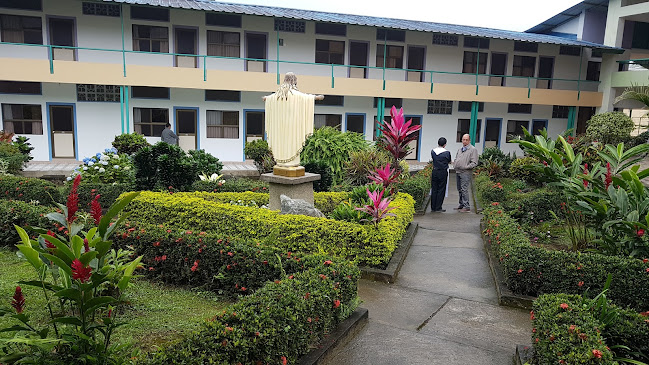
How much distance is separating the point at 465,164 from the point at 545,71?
16.2m

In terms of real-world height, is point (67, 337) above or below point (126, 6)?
below

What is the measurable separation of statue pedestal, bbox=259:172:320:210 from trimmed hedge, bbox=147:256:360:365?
125 inches

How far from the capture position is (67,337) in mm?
2816

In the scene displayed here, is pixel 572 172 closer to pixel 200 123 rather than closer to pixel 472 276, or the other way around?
pixel 472 276

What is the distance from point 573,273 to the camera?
5270 mm

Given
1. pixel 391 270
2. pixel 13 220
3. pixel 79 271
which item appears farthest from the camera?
pixel 13 220

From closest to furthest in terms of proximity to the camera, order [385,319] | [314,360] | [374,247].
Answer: [314,360]
[385,319]
[374,247]

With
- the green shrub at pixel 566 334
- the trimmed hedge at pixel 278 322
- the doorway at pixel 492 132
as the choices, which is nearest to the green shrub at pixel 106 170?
the trimmed hedge at pixel 278 322

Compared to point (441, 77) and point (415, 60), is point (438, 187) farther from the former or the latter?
point (441, 77)

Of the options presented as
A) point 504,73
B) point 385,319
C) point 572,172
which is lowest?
point 385,319

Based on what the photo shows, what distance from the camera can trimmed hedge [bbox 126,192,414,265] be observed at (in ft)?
21.0

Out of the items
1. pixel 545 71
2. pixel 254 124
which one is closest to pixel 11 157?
pixel 254 124

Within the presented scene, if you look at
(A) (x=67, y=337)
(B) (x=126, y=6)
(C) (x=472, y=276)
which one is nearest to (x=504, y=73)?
(B) (x=126, y=6)

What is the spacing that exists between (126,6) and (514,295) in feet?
54.9
